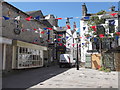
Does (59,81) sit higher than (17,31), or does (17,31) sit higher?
(17,31)

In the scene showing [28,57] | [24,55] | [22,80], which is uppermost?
[24,55]

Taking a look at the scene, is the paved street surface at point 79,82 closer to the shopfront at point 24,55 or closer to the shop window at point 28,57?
the shopfront at point 24,55

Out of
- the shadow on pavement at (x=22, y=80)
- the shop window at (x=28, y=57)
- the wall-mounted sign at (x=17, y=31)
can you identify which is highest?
the wall-mounted sign at (x=17, y=31)

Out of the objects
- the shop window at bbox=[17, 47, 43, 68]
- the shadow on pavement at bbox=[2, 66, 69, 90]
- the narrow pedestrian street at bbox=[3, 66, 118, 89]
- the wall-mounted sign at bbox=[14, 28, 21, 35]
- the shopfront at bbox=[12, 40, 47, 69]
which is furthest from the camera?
the shop window at bbox=[17, 47, 43, 68]

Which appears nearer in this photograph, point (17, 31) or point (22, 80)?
point (22, 80)

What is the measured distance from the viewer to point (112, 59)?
18.6m

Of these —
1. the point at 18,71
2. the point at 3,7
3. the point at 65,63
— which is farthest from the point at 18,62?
the point at 65,63

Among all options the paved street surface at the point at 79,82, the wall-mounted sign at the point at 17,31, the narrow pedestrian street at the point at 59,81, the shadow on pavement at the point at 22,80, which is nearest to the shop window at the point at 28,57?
the shadow on pavement at the point at 22,80

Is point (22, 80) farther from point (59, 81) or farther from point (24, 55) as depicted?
point (24, 55)

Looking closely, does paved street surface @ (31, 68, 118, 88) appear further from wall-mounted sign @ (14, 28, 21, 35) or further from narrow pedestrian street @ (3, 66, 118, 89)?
wall-mounted sign @ (14, 28, 21, 35)

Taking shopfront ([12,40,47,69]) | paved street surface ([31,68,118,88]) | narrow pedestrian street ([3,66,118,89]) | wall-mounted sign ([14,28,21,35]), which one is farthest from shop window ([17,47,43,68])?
paved street surface ([31,68,118,88])

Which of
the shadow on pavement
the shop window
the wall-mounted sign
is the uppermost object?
the wall-mounted sign

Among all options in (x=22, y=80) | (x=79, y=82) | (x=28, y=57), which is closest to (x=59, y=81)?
(x=79, y=82)

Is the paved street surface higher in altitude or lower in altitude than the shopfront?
lower
